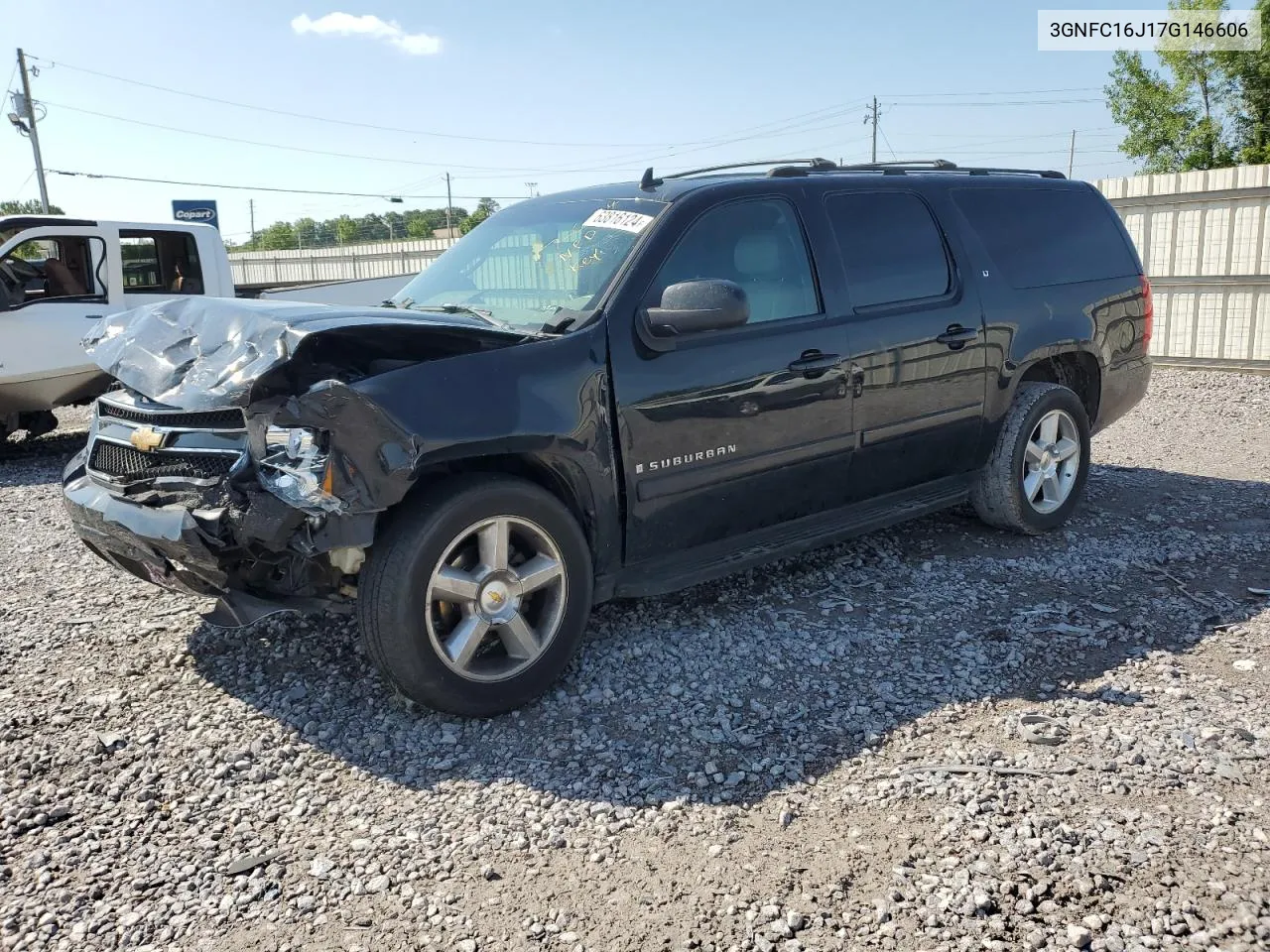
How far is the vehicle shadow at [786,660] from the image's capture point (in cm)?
335

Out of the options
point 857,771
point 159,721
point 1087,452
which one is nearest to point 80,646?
point 159,721

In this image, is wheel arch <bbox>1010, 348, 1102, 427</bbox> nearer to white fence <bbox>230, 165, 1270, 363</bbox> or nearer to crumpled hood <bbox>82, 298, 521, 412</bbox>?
crumpled hood <bbox>82, 298, 521, 412</bbox>

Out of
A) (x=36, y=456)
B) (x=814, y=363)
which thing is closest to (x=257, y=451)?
(x=814, y=363)

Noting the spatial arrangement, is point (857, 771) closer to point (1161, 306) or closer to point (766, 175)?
point (766, 175)

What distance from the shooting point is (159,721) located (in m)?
3.60

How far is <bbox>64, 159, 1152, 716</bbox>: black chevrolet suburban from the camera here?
3.33 metres

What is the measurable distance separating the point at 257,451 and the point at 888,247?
3.11 metres

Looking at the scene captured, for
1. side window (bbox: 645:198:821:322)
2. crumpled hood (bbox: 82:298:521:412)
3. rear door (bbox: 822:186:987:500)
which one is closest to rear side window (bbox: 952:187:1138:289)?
rear door (bbox: 822:186:987:500)

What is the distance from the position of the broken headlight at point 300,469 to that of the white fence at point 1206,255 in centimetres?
1111

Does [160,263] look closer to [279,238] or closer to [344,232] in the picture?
[344,232]

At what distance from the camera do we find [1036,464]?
5.57 metres

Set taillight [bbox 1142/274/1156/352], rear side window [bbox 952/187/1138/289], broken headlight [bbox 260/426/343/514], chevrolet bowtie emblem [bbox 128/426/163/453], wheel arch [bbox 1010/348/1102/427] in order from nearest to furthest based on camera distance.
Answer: broken headlight [bbox 260/426/343/514]
chevrolet bowtie emblem [bbox 128/426/163/453]
rear side window [bbox 952/187/1138/289]
wheel arch [bbox 1010/348/1102/427]
taillight [bbox 1142/274/1156/352]

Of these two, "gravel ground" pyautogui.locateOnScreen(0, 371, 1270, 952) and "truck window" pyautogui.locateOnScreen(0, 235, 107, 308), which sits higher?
"truck window" pyautogui.locateOnScreen(0, 235, 107, 308)

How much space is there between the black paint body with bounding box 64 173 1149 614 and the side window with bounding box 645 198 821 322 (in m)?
0.05
